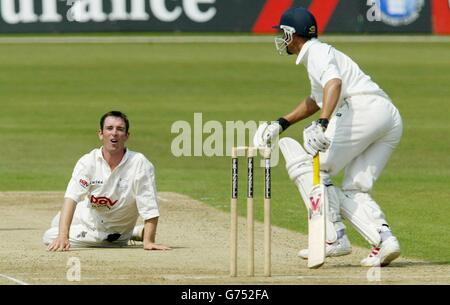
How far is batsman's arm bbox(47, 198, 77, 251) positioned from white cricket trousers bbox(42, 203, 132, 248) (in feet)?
0.82

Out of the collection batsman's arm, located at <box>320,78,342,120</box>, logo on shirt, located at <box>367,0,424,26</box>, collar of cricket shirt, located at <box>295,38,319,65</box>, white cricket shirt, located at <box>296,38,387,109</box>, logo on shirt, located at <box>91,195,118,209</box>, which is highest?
logo on shirt, located at <box>367,0,424,26</box>

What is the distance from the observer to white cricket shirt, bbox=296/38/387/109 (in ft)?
27.1

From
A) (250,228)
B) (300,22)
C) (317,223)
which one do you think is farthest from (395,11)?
(250,228)

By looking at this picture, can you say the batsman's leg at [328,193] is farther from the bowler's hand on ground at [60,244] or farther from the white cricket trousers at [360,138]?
the bowler's hand on ground at [60,244]

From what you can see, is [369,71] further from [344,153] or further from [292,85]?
[344,153]

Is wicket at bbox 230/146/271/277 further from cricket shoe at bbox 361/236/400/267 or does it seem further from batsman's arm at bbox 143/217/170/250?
batsman's arm at bbox 143/217/170/250

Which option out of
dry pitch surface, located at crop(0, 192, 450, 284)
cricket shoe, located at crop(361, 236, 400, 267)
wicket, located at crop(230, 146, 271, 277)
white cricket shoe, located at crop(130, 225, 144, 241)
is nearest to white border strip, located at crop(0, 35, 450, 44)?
dry pitch surface, located at crop(0, 192, 450, 284)

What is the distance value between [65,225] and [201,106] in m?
12.7

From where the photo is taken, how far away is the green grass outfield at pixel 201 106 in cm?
1284

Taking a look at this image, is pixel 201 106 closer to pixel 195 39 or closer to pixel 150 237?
pixel 150 237

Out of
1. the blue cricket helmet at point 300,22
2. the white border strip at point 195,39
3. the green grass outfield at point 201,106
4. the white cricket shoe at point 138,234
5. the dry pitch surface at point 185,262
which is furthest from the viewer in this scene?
the white border strip at point 195,39

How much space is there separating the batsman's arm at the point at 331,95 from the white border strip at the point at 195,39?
966 inches

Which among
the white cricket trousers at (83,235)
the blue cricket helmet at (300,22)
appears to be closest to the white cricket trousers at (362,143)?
the blue cricket helmet at (300,22)
